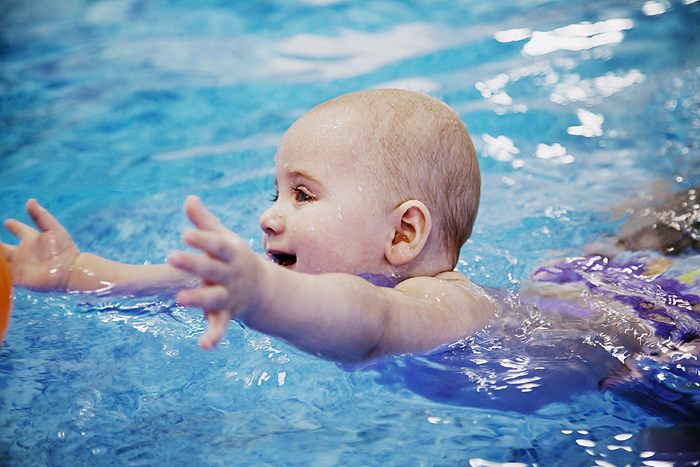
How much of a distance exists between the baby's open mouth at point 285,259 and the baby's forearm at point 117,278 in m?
0.32

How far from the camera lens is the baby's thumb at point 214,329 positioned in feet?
3.17

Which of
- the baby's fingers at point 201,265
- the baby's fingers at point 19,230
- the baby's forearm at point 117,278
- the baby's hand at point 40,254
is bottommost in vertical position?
the baby's forearm at point 117,278

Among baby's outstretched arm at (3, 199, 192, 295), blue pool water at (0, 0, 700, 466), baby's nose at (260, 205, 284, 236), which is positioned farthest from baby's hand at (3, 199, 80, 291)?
baby's nose at (260, 205, 284, 236)

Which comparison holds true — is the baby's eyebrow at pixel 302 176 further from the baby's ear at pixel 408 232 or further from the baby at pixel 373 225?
the baby's ear at pixel 408 232

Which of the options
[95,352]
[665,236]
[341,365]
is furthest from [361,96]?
[665,236]

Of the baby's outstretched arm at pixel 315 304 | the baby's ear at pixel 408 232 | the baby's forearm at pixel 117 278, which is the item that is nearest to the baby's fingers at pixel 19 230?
the baby's forearm at pixel 117 278

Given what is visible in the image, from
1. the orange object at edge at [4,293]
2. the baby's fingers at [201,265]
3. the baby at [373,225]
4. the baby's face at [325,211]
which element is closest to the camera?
the baby's fingers at [201,265]

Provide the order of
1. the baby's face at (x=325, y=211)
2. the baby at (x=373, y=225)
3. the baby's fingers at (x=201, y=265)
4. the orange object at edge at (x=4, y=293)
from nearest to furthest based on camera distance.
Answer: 1. the baby's fingers at (x=201, y=265)
2. the orange object at edge at (x=4, y=293)
3. the baby at (x=373, y=225)
4. the baby's face at (x=325, y=211)

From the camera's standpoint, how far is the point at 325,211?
5.44 ft

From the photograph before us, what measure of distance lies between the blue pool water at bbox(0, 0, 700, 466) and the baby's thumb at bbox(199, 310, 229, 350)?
60 cm

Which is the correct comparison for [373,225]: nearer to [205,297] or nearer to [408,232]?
[408,232]

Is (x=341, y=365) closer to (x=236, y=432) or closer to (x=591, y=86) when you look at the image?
(x=236, y=432)

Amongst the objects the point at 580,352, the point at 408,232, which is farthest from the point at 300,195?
the point at 580,352

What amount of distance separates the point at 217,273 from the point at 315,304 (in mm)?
240
